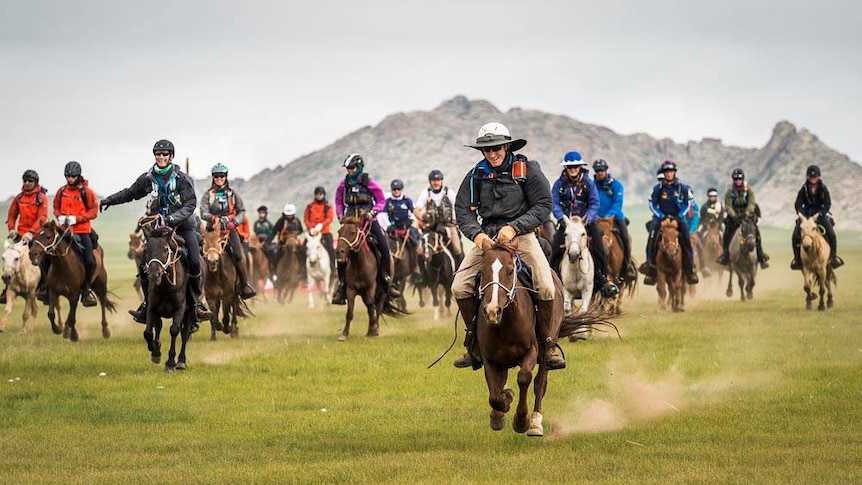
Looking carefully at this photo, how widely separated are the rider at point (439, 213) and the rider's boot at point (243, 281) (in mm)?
5112

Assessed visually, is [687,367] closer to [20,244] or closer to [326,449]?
[326,449]

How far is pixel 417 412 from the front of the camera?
13.2 m

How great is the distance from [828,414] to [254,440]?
573 cm

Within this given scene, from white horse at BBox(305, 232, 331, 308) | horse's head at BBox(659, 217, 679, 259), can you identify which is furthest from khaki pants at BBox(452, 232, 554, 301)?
white horse at BBox(305, 232, 331, 308)

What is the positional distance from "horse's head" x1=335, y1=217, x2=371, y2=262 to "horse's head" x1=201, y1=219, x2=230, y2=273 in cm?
203

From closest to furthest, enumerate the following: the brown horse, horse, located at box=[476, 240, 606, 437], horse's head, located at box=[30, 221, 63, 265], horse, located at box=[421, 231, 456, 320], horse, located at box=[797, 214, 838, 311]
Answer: horse, located at box=[476, 240, 606, 437], horse's head, located at box=[30, 221, 63, 265], horse, located at box=[421, 231, 456, 320], horse, located at box=[797, 214, 838, 311], the brown horse

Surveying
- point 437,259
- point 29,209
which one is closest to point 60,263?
point 29,209

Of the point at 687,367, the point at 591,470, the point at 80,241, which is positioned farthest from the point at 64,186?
the point at 591,470

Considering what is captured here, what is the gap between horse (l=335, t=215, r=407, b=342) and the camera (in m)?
21.3

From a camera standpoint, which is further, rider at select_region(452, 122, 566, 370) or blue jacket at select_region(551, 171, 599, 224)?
blue jacket at select_region(551, 171, 599, 224)

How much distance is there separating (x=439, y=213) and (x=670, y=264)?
16.5ft

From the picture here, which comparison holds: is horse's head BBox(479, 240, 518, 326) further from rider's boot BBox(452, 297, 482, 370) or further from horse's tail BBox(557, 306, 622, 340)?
horse's tail BBox(557, 306, 622, 340)

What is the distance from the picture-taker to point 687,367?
654 inches

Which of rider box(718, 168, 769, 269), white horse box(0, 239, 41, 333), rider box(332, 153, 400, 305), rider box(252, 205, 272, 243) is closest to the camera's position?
rider box(332, 153, 400, 305)
